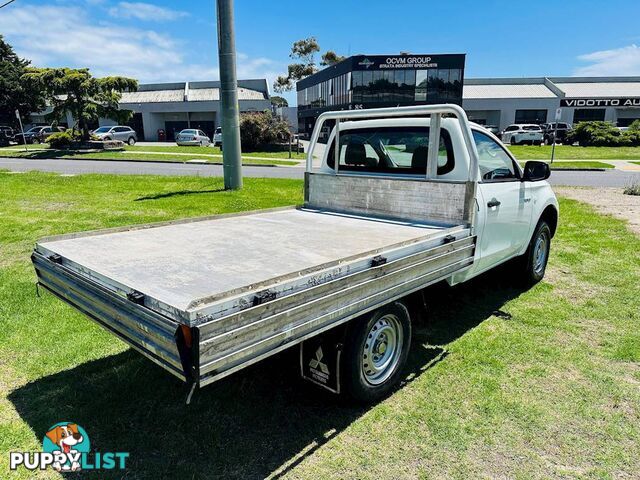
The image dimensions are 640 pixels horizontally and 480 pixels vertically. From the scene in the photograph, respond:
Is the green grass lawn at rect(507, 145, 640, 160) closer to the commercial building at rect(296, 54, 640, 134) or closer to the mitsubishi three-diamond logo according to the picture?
the commercial building at rect(296, 54, 640, 134)

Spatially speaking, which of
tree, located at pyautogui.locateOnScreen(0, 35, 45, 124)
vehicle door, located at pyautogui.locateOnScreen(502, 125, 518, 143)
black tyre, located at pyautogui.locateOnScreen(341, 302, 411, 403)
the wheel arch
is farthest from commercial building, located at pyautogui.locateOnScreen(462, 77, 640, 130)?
black tyre, located at pyautogui.locateOnScreen(341, 302, 411, 403)

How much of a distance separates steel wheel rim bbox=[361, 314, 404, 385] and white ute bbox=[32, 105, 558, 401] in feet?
0.04

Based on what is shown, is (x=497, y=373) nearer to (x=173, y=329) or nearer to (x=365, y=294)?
(x=365, y=294)

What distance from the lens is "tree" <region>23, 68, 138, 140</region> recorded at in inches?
1118

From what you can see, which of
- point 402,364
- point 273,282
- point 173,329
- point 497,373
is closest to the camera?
point 173,329

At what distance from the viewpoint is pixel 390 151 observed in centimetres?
497

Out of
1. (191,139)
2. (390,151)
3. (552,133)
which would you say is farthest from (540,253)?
(552,133)

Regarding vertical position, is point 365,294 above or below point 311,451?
above

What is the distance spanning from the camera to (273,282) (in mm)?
2422

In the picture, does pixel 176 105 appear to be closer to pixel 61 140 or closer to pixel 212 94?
pixel 212 94

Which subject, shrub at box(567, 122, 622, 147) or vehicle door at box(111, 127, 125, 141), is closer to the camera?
shrub at box(567, 122, 622, 147)

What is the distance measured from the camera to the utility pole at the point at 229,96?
12242mm

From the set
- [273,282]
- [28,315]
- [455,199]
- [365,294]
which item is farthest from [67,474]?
[455,199]

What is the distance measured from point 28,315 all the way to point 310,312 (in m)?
3.77
